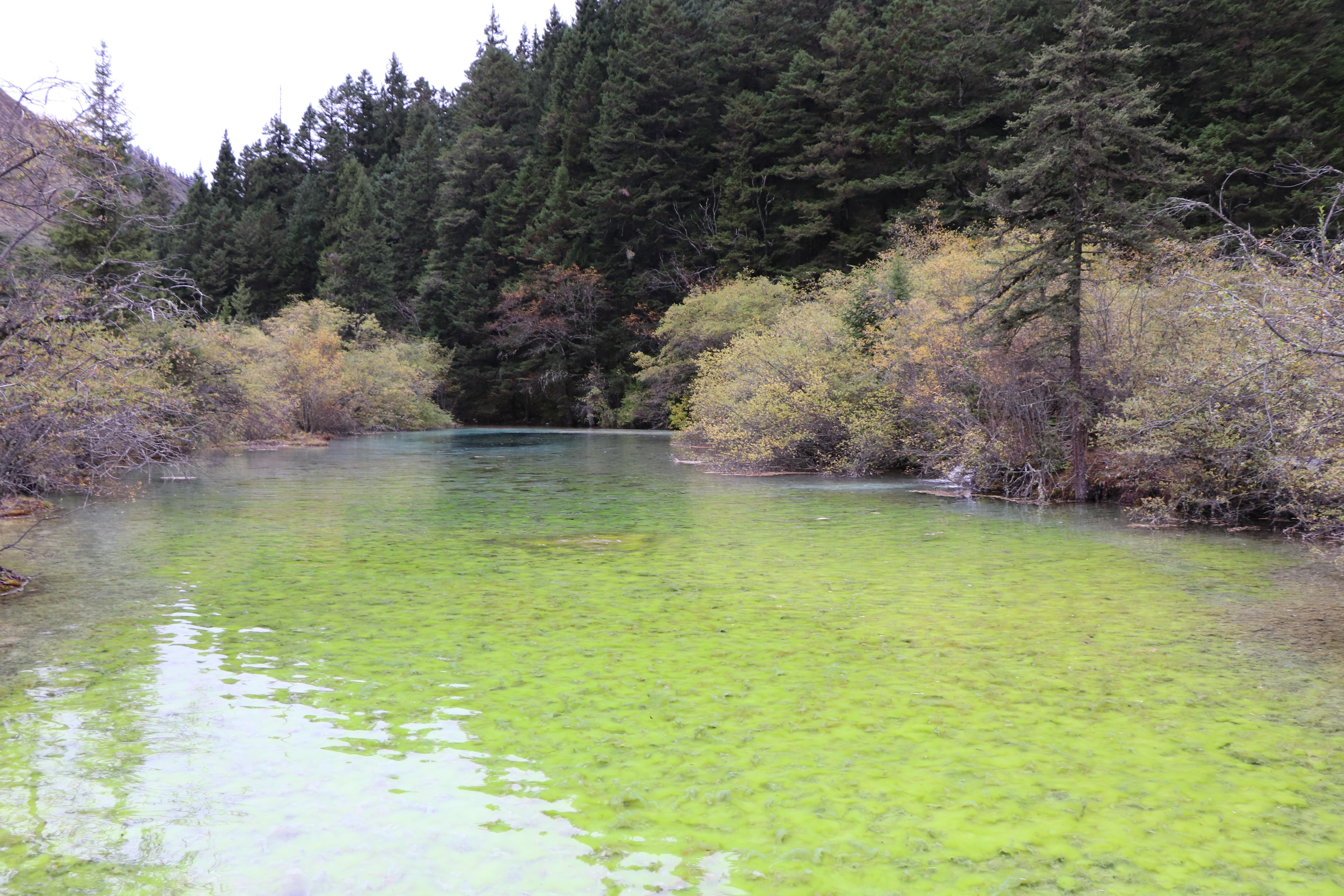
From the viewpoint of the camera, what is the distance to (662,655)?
722cm

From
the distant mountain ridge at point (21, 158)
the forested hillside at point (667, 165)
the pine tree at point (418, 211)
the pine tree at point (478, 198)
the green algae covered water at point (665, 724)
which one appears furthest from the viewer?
the pine tree at point (418, 211)

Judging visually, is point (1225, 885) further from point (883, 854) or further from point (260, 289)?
point (260, 289)

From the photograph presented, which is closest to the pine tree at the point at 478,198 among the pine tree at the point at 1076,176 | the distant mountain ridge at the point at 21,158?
the pine tree at the point at 1076,176

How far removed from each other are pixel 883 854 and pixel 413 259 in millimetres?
75846

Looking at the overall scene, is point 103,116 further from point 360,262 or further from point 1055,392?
point 360,262

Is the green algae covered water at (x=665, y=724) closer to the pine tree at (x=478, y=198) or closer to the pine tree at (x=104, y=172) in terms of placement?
the pine tree at (x=104, y=172)

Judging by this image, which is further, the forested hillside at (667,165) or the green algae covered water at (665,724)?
the forested hillside at (667,165)

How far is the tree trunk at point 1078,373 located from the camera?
16344 mm

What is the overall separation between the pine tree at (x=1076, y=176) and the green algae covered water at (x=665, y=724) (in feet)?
19.6

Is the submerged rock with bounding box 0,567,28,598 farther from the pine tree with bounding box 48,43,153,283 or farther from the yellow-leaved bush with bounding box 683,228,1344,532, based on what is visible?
the yellow-leaved bush with bounding box 683,228,1344,532

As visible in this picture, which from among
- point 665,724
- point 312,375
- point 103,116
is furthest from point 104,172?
point 312,375

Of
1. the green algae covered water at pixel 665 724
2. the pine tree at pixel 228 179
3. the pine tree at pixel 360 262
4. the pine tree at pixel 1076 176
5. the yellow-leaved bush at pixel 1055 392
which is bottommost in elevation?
the green algae covered water at pixel 665 724

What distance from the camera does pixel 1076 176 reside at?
16.5 m

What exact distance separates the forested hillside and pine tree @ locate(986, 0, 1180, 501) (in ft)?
52.7
